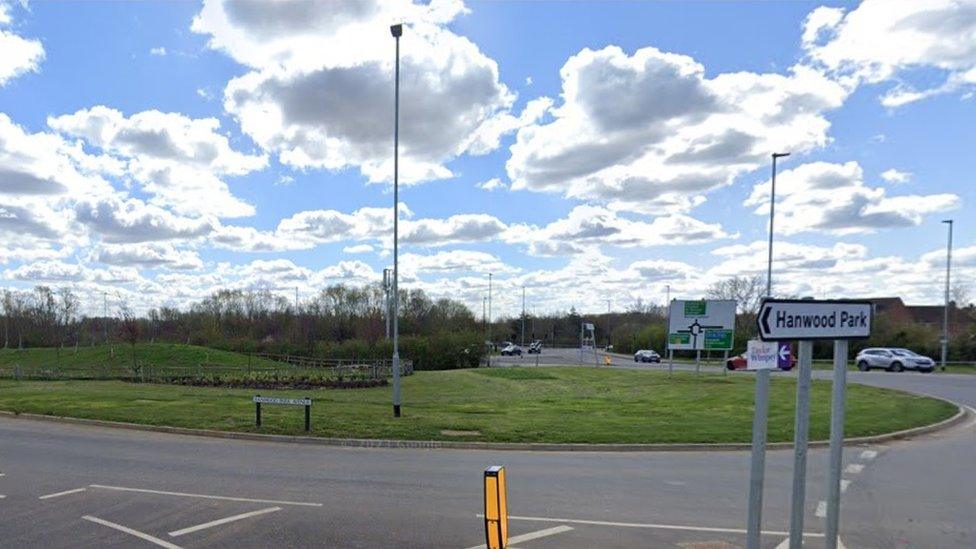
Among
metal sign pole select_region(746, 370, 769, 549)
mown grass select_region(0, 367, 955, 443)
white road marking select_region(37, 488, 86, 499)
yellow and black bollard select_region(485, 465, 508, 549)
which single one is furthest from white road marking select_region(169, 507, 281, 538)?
mown grass select_region(0, 367, 955, 443)

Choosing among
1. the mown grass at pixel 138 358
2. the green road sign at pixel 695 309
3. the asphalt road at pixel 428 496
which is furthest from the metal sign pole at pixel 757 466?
the mown grass at pixel 138 358

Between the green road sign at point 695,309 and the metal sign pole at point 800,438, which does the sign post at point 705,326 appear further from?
the metal sign pole at point 800,438

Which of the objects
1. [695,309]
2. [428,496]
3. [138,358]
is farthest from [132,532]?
[138,358]

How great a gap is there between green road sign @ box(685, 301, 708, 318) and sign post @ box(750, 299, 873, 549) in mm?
30087

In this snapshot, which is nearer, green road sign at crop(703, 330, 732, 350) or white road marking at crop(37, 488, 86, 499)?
white road marking at crop(37, 488, 86, 499)

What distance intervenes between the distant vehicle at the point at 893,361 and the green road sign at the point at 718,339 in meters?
17.5

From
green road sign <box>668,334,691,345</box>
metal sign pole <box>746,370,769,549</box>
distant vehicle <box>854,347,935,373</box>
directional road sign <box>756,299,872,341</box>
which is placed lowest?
distant vehicle <box>854,347,935,373</box>

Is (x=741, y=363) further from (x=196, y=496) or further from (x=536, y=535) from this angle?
(x=196, y=496)

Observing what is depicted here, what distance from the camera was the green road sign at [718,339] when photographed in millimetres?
33156

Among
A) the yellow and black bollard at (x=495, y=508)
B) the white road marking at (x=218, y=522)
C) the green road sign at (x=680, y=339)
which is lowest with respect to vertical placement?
the white road marking at (x=218, y=522)

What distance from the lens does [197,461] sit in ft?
39.3

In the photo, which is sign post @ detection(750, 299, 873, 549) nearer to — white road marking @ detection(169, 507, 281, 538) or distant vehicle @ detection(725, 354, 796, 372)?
distant vehicle @ detection(725, 354, 796, 372)

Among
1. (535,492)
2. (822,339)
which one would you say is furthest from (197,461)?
(822,339)

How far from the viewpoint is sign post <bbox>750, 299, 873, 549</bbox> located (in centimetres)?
414
